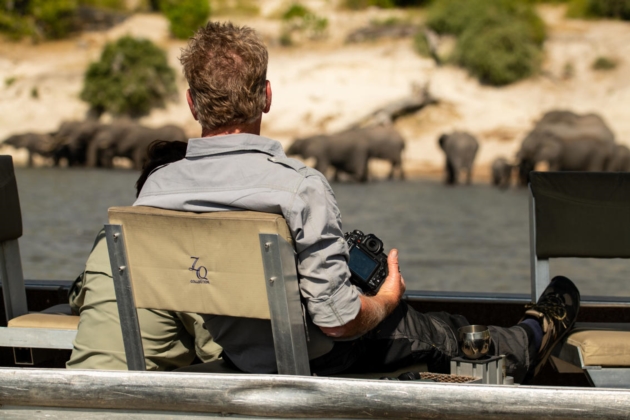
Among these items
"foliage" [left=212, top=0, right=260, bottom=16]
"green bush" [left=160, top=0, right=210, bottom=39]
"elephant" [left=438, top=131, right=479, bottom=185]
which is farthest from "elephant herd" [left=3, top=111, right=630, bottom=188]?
"foliage" [left=212, top=0, right=260, bottom=16]

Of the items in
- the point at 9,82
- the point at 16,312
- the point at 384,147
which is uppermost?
the point at 9,82

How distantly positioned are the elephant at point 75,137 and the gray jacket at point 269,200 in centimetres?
3585

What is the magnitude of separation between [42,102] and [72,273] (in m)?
25.1

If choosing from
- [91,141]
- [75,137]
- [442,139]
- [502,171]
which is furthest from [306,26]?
[502,171]

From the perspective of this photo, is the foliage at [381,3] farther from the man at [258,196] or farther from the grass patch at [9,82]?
the man at [258,196]

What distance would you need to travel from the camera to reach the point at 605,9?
43.4 meters

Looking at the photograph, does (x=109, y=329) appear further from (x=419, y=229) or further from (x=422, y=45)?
(x=422, y=45)

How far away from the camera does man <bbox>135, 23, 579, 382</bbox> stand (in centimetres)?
269

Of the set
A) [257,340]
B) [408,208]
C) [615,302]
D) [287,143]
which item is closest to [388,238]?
[408,208]

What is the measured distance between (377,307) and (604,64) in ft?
113

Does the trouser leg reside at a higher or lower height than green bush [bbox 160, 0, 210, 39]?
lower

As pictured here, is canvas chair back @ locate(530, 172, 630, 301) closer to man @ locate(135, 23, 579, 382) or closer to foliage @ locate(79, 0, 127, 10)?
man @ locate(135, 23, 579, 382)

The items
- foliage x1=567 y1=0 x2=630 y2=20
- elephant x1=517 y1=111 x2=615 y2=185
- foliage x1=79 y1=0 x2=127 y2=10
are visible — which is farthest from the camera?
foliage x1=79 y1=0 x2=127 y2=10

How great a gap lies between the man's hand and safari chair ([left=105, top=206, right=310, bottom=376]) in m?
0.12
